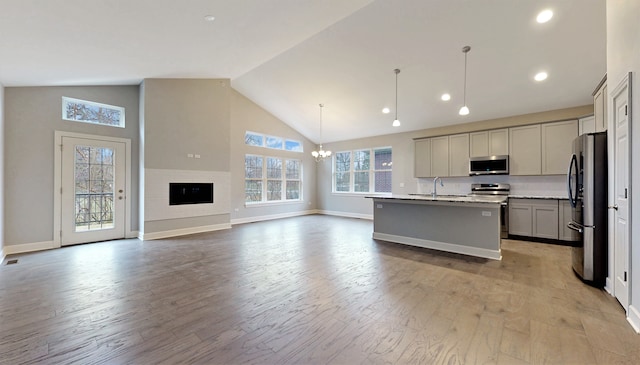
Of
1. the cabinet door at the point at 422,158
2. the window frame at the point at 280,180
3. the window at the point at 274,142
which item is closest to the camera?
the cabinet door at the point at 422,158

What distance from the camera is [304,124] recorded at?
854cm

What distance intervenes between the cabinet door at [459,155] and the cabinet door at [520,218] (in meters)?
1.19

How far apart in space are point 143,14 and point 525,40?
17.2 feet

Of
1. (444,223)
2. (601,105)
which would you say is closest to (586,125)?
(601,105)

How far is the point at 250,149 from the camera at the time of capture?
780 cm

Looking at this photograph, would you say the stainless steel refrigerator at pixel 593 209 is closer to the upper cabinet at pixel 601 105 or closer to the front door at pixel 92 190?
the upper cabinet at pixel 601 105

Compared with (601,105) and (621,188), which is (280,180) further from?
(621,188)

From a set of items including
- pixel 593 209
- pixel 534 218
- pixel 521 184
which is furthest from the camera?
pixel 521 184

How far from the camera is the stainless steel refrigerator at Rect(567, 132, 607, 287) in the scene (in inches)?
114

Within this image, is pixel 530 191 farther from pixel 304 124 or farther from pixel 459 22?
pixel 304 124

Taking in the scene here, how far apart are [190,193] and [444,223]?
5.42m

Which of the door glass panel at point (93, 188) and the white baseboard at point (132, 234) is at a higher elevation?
the door glass panel at point (93, 188)

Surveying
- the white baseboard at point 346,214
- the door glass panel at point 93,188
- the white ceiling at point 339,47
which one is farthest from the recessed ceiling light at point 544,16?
the door glass panel at point 93,188

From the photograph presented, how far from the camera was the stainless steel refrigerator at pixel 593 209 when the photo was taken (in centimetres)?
289
